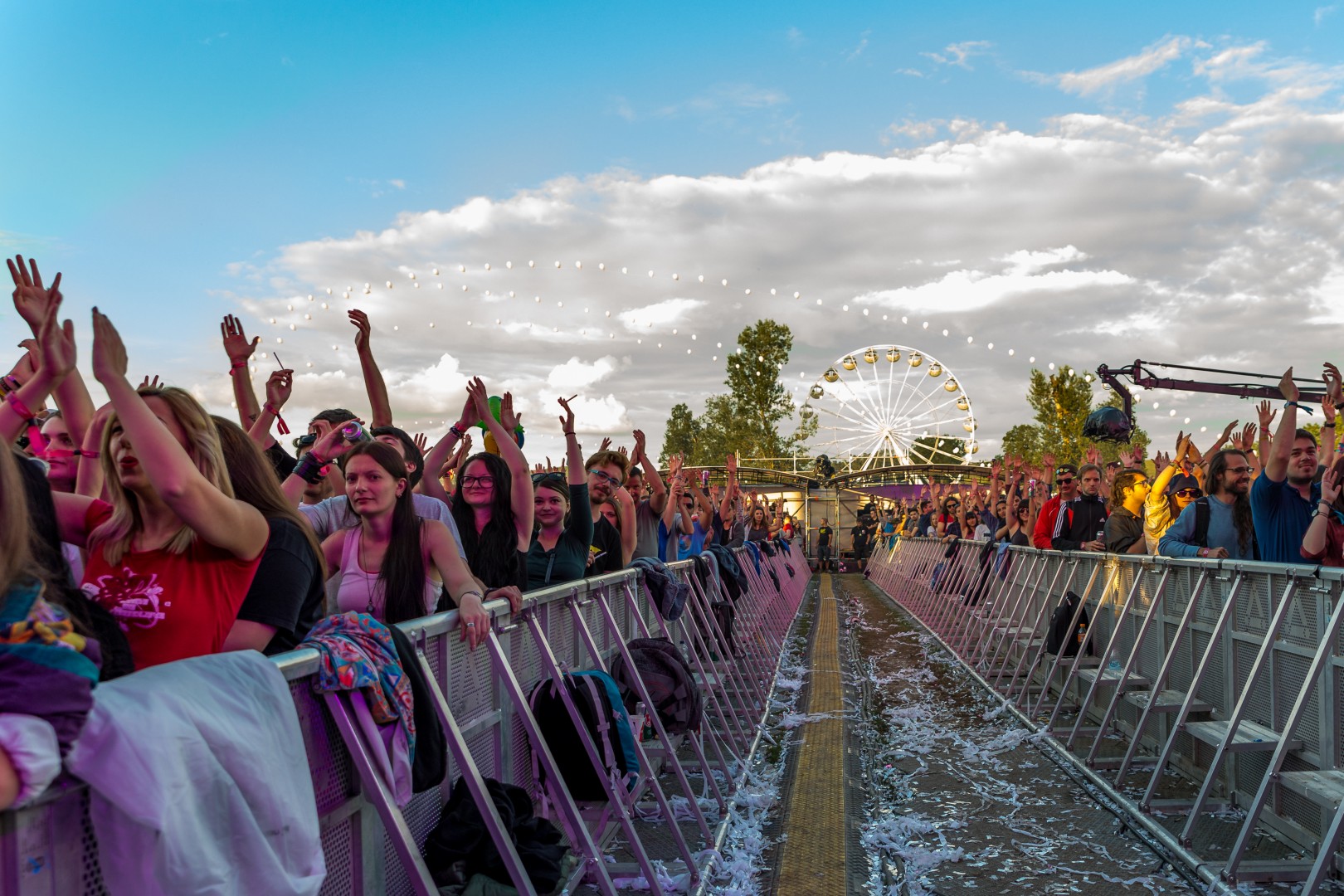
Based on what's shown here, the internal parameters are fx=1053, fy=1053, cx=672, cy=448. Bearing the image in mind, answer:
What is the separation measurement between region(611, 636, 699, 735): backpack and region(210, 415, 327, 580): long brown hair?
2.68 metres

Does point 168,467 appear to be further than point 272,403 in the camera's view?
No

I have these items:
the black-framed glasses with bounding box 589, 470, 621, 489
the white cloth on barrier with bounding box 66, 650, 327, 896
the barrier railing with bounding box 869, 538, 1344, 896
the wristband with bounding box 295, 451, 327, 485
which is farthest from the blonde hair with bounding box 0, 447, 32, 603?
the black-framed glasses with bounding box 589, 470, 621, 489

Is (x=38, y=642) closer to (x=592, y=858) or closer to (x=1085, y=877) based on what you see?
(x=592, y=858)

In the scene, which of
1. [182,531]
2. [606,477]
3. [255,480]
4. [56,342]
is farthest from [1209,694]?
[56,342]

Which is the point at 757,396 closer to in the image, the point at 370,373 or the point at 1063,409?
the point at 1063,409

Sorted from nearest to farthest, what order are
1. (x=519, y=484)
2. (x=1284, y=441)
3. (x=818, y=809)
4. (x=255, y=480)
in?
(x=255, y=480), (x=519, y=484), (x=1284, y=441), (x=818, y=809)

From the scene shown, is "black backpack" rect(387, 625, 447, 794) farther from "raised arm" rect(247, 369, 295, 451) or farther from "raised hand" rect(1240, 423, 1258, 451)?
"raised hand" rect(1240, 423, 1258, 451)

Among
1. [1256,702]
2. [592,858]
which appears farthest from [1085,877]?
[592,858]

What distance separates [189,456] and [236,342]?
7.13 ft

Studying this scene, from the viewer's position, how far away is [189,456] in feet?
8.63

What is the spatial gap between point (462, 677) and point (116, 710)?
6.60 ft

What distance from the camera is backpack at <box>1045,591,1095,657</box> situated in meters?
8.40

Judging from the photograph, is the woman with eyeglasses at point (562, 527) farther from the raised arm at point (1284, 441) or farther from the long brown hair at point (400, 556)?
the raised arm at point (1284, 441)

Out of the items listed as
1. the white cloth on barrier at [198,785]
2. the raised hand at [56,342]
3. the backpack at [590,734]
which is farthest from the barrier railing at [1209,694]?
the raised hand at [56,342]
